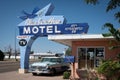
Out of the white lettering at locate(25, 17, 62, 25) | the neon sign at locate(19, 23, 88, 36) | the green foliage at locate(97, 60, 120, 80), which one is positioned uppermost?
the white lettering at locate(25, 17, 62, 25)

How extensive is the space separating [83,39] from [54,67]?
→ 22.4ft

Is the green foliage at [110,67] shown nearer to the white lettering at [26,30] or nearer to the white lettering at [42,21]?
the white lettering at [42,21]

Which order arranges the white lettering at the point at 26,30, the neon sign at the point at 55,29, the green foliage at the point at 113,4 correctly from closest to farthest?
the green foliage at the point at 113,4, the neon sign at the point at 55,29, the white lettering at the point at 26,30

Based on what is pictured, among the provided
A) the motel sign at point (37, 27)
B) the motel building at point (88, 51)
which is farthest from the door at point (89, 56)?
the motel sign at point (37, 27)

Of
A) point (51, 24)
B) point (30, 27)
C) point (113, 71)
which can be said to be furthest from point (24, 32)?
point (113, 71)

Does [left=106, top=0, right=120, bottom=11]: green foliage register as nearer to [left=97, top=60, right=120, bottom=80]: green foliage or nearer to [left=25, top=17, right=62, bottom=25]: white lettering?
[left=97, top=60, right=120, bottom=80]: green foliage

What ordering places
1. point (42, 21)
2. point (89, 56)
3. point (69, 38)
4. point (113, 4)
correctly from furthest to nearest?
1. point (42, 21)
2. point (89, 56)
3. point (69, 38)
4. point (113, 4)

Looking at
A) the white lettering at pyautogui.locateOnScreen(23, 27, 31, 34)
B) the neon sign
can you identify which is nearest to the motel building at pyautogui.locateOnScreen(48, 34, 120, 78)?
the neon sign

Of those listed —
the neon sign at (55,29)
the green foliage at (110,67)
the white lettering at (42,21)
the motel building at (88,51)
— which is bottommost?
the green foliage at (110,67)

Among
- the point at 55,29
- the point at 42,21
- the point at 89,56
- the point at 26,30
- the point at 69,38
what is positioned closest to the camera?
the point at 69,38

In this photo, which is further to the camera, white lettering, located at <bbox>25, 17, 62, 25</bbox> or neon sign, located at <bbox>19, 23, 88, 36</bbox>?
white lettering, located at <bbox>25, 17, 62, 25</bbox>

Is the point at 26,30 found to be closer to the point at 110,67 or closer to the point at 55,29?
the point at 55,29

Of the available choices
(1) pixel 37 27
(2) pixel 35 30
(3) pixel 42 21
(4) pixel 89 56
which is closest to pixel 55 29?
(3) pixel 42 21

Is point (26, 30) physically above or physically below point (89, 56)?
above
